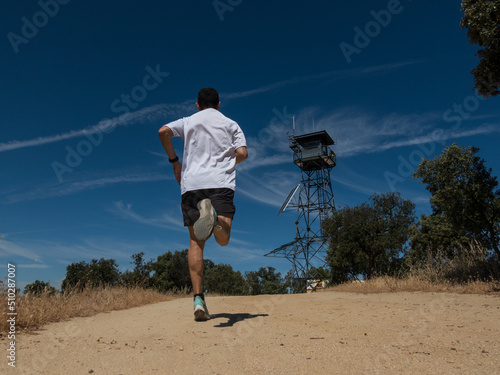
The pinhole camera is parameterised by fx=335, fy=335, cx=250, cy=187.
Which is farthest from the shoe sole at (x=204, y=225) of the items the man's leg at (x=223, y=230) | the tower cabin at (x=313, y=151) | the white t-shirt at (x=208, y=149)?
the tower cabin at (x=313, y=151)

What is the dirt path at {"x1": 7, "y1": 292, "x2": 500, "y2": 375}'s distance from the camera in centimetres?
211

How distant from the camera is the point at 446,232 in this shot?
20906mm

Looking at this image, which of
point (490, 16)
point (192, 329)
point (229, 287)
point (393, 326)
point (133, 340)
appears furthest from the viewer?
point (229, 287)

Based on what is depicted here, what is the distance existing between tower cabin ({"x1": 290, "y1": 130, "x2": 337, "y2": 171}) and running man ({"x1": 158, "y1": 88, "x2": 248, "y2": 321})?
103ft

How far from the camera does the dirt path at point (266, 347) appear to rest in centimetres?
211

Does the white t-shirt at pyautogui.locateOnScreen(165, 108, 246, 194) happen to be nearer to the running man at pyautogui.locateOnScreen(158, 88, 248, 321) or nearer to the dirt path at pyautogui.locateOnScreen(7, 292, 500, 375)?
the running man at pyautogui.locateOnScreen(158, 88, 248, 321)

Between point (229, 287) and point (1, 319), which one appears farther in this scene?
point (229, 287)

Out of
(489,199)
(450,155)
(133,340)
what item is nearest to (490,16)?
(450,155)

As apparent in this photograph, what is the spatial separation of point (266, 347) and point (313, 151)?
33632mm

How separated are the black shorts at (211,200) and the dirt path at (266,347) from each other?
113 cm

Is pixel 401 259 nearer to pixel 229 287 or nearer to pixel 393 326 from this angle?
pixel 393 326

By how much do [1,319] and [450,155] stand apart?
40.7ft

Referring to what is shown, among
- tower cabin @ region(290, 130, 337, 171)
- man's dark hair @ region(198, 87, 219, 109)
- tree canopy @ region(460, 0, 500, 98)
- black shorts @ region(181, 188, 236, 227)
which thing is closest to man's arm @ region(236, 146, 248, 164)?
black shorts @ region(181, 188, 236, 227)

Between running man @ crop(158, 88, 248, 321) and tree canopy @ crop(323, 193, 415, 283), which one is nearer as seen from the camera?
running man @ crop(158, 88, 248, 321)
